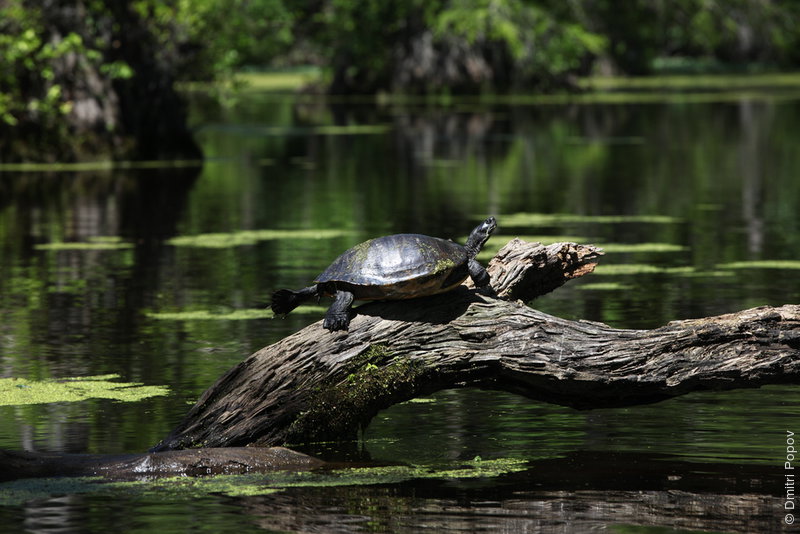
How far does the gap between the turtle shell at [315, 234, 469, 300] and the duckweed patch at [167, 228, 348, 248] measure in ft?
28.3

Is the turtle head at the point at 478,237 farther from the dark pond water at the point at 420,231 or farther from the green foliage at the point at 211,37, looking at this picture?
the green foliage at the point at 211,37

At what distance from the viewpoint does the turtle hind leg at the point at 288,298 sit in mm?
7949

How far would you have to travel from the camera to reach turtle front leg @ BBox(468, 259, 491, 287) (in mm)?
7867

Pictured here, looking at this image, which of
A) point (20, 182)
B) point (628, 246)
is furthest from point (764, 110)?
point (628, 246)

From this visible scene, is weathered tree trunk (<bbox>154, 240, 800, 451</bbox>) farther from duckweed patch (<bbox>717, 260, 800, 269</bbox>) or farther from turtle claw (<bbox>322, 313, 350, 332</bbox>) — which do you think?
duckweed patch (<bbox>717, 260, 800, 269</bbox>)

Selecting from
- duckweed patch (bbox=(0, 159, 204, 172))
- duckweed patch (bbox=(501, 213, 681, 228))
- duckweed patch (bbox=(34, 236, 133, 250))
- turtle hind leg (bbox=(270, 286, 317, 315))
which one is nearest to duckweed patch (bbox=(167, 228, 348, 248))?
duckweed patch (bbox=(34, 236, 133, 250))

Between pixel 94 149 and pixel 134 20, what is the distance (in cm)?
230

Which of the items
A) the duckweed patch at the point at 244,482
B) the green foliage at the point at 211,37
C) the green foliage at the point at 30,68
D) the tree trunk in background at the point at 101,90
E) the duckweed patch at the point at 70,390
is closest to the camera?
the duckweed patch at the point at 244,482

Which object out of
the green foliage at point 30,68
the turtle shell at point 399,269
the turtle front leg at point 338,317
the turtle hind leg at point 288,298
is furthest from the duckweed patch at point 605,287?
the green foliage at point 30,68

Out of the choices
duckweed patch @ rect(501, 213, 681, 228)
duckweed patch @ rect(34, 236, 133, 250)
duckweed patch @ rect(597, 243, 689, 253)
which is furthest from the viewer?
duckweed patch @ rect(501, 213, 681, 228)

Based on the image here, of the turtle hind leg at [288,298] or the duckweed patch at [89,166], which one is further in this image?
the duckweed patch at [89,166]

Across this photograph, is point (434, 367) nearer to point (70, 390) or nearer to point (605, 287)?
point (70, 390)

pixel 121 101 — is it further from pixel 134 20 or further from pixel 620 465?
pixel 620 465

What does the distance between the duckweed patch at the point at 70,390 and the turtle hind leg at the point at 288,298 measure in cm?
127
